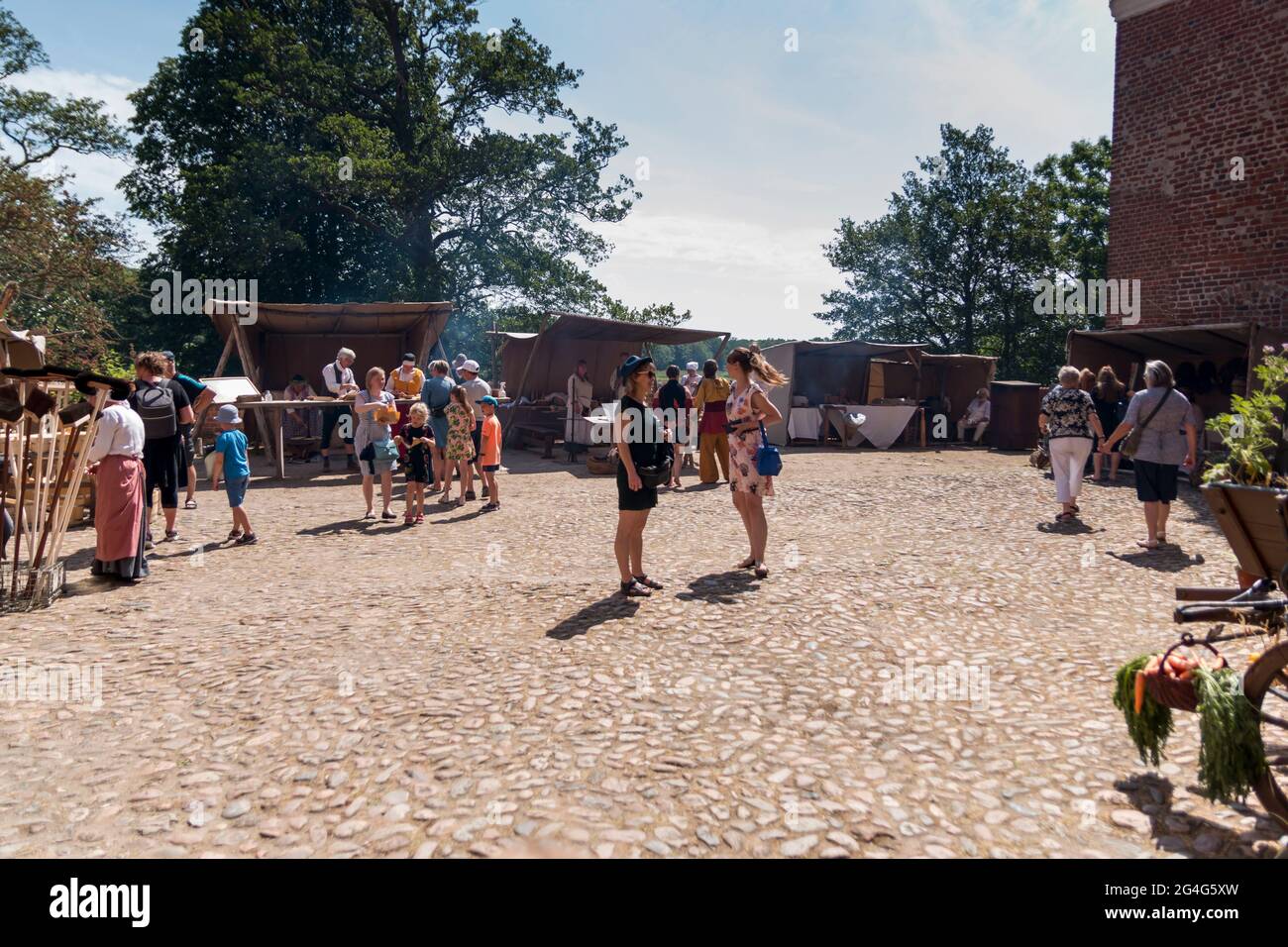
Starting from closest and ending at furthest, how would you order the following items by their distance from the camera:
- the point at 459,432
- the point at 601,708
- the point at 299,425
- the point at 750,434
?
the point at 601,708
the point at 750,434
the point at 459,432
the point at 299,425

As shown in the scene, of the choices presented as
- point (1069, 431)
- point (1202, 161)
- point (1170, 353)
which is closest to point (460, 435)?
point (1069, 431)

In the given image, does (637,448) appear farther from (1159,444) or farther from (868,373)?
(868,373)

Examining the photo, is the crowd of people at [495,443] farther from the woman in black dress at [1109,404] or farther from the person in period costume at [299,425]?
the person in period costume at [299,425]

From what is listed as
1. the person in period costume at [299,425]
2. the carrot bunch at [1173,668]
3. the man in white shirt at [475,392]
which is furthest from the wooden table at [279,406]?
→ the carrot bunch at [1173,668]

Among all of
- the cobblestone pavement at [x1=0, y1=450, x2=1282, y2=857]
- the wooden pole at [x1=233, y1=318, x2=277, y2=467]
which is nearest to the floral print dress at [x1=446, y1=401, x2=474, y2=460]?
the cobblestone pavement at [x1=0, y1=450, x2=1282, y2=857]

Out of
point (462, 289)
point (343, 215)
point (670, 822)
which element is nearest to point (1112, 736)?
point (670, 822)

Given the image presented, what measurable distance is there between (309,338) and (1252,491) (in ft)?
61.3

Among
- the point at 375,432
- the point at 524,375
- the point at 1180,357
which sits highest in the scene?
the point at 1180,357

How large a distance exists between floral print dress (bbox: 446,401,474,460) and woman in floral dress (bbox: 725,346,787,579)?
4.74 meters

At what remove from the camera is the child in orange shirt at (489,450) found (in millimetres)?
10883

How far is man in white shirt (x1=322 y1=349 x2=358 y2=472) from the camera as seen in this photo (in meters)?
13.3

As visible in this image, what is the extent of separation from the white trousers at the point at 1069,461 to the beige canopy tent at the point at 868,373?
12455mm

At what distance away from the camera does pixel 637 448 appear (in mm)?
6371
